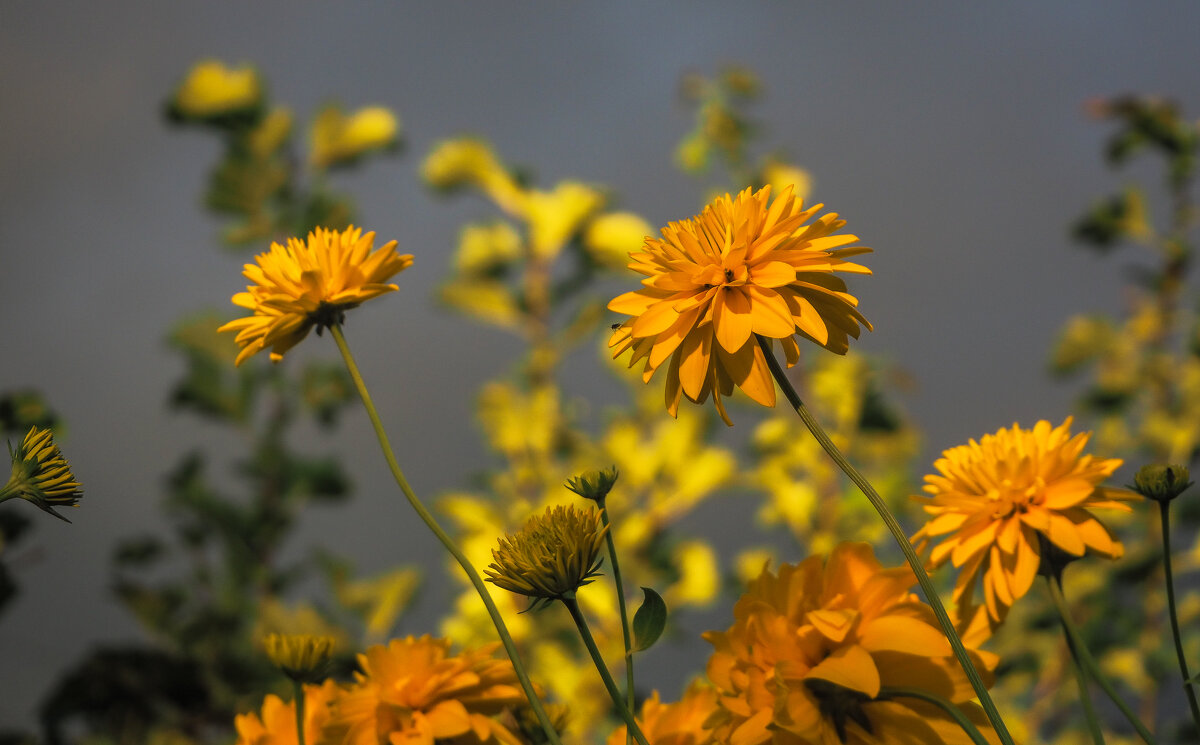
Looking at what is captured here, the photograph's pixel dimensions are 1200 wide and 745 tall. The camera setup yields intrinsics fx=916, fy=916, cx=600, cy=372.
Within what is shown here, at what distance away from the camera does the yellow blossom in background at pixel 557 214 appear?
8.69 feet

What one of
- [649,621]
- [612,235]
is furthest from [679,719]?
[612,235]

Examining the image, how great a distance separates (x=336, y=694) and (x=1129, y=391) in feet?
8.32

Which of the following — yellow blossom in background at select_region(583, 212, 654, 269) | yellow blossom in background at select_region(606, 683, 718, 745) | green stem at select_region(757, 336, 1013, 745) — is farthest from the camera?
yellow blossom in background at select_region(583, 212, 654, 269)

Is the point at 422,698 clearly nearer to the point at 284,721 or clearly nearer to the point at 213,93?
the point at 284,721

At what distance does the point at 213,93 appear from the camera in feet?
9.30

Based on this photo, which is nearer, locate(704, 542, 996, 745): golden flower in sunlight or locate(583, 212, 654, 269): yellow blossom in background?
locate(704, 542, 996, 745): golden flower in sunlight

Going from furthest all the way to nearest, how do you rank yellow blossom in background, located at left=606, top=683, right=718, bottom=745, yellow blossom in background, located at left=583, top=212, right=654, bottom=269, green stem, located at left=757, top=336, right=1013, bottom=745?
yellow blossom in background, located at left=583, top=212, right=654, bottom=269, yellow blossom in background, located at left=606, top=683, right=718, bottom=745, green stem, located at left=757, top=336, right=1013, bottom=745

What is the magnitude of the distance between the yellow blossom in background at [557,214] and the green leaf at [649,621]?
7.97 feet

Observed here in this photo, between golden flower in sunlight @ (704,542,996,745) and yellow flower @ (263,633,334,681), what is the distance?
13cm

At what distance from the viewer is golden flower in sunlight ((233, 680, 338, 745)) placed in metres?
0.33

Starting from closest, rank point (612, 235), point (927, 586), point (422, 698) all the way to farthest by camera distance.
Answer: point (927, 586), point (422, 698), point (612, 235)

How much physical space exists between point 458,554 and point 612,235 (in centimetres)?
239

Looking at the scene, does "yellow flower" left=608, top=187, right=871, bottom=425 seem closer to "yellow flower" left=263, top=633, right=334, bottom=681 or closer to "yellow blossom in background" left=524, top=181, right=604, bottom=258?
"yellow flower" left=263, top=633, right=334, bottom=681

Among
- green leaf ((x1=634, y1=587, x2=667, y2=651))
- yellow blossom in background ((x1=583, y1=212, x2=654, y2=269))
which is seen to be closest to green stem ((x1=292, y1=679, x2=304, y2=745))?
green leaf ((x1=634, y1=587, x2=667, y2=651))
